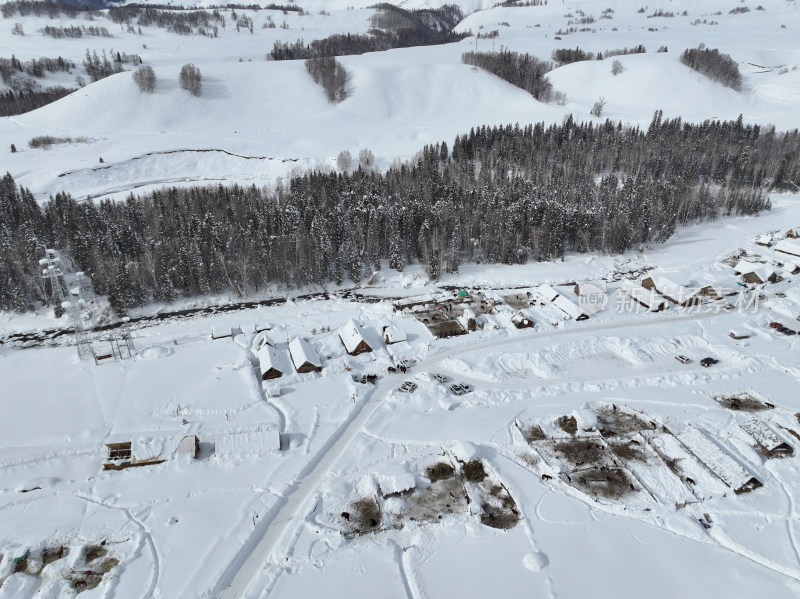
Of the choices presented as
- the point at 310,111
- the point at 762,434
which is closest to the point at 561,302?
the point at 762,434

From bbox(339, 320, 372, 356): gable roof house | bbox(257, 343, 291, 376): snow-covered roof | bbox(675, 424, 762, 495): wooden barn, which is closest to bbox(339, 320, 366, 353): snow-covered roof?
bbox(339, 320, 372, 356): gable roof house

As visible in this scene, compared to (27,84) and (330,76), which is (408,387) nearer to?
(330,76)

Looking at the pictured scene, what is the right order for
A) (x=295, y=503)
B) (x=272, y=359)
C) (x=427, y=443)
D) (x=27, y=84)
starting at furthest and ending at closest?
(x=27, y=84) → (x=272, y=359) → (x=427, y=443) → (x=295, y=503)

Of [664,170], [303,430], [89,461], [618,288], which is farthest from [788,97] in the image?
[89,461]

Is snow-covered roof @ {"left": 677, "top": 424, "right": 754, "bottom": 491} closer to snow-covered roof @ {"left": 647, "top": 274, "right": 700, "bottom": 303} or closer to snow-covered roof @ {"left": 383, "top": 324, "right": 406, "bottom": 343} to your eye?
snow-covered roof @ {"left": 647, "top": 274, "right": 700, "bottom": 303}

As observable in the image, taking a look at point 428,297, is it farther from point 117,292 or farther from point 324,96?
point 324,96
